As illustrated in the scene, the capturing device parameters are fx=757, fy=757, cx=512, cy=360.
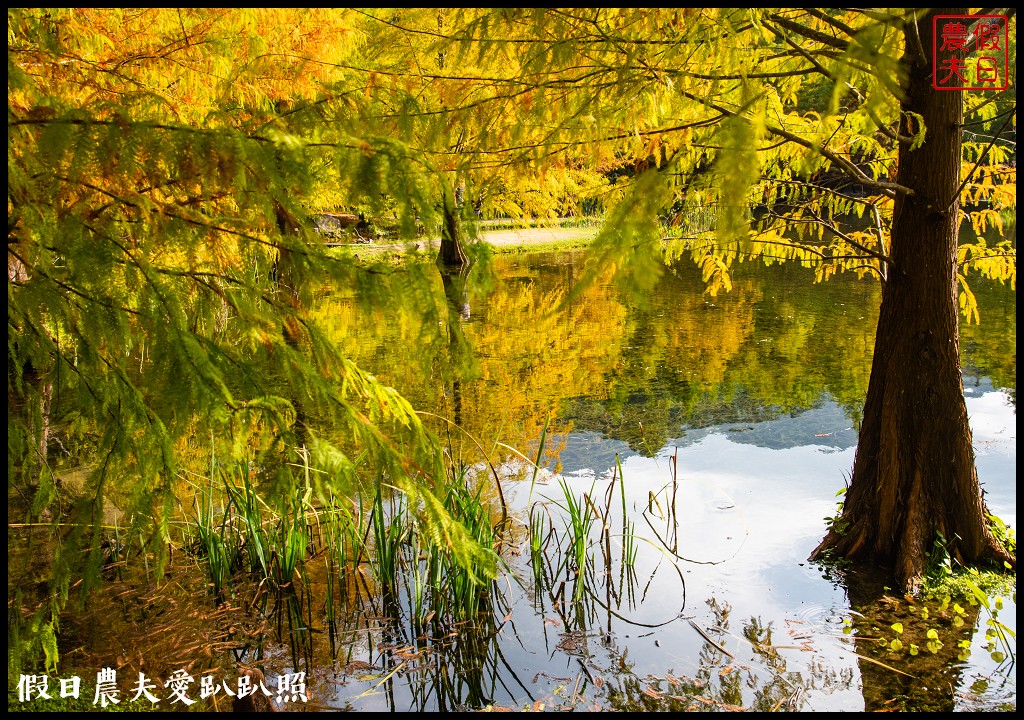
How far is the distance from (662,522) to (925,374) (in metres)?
1.33

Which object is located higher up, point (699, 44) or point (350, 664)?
point (699, 44)

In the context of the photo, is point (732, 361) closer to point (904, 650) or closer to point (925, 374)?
point (925, 374)

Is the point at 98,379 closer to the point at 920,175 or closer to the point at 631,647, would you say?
the point at 631,647

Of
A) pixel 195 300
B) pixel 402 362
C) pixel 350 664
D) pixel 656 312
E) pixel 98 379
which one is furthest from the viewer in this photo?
pixel 656 312

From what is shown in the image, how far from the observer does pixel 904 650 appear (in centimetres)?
257

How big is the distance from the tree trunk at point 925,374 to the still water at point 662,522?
12.2 inches

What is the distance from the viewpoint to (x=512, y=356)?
23.9ft

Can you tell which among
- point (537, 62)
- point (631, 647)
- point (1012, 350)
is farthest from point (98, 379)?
point (1012, 350)

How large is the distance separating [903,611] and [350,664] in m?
2.02

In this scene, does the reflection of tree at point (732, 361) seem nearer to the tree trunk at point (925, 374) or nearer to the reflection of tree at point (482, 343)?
the reflection of tree at point (482, 343)

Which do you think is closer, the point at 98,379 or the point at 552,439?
the point at 98,379
